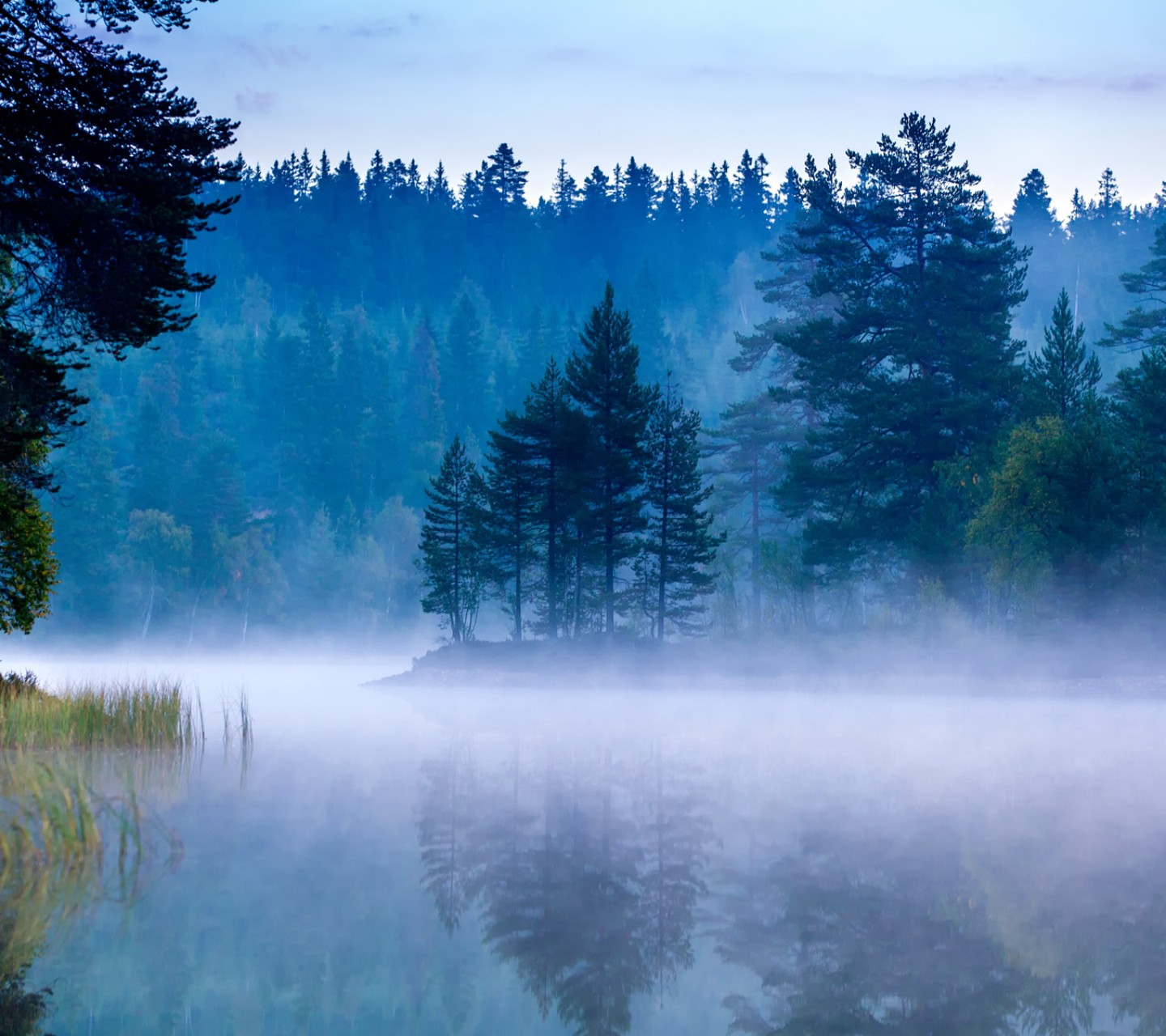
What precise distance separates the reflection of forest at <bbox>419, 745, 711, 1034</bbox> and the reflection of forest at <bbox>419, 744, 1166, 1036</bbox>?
0.03 metres

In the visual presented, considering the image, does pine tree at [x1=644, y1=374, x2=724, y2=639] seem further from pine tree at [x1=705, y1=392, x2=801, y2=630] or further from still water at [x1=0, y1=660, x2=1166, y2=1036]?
still water at [x1=0, y1=660, x2=1166, y2=1036]

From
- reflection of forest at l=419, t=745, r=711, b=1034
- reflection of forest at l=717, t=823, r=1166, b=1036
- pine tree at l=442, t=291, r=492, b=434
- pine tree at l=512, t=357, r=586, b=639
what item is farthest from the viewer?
pine tree at l=442, t=291, r=492, b=434

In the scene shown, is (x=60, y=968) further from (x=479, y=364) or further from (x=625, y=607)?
(x=479, y=364)

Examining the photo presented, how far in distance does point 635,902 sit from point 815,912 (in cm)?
147

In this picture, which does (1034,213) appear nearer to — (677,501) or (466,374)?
(466,374)

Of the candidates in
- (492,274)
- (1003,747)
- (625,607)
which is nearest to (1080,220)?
(492,274)

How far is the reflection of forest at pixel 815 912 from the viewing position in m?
7.66

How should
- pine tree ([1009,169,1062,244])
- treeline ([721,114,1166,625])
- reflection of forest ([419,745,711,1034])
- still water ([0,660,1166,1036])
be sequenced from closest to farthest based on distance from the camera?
still water ([0,660,1166,1036]) < reflection of forest ([419,745,711,1034]) < treeline ([721,114,1166,625]) < pine tree ([1009,169,1062,244])

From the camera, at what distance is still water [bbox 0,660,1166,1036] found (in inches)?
298

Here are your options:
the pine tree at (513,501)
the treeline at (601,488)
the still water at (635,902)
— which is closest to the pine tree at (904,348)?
the treeline at (601,488)

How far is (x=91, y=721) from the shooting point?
62.2 ft

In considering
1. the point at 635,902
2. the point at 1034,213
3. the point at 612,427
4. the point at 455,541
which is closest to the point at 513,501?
the point at 455,541

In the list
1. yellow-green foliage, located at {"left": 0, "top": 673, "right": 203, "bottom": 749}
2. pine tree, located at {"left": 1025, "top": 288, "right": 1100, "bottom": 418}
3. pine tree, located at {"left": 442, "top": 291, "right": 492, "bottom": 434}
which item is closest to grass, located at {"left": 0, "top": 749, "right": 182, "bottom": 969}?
yellow-green foliage, located at {"left": 0, "top": 673, "right": 203, "bottom": 749}

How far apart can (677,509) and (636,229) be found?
116m
